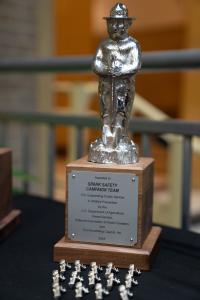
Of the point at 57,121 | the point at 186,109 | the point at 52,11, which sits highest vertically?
the point at 52,11

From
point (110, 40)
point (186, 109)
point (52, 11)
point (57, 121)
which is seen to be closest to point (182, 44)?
point (186, 109)

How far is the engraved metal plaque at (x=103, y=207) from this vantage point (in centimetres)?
89

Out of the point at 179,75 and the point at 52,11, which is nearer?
the point at 52,11

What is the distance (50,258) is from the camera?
0.93 metres

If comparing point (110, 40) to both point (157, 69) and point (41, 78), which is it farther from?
point (41, 78)

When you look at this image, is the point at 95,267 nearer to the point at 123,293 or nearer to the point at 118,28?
the point at 123,293

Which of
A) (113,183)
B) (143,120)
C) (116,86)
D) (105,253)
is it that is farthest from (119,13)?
(143,120)

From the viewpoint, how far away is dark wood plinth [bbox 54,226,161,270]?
2.89ft

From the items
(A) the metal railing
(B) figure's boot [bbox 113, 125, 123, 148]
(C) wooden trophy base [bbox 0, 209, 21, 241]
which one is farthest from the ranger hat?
(C) wooden trophy base [bbox 0, 209, 21, 241]

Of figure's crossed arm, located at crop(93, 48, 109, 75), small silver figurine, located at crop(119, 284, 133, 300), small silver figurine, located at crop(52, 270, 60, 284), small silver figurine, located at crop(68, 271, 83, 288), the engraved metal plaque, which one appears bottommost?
small silver figurine, located at crop(68, 271, 83, 288)

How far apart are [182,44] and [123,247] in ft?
16.2

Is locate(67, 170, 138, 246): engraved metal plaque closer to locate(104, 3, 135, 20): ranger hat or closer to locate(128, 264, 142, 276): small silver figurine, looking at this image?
locate(128, 264, 142, 276): small silver figurine

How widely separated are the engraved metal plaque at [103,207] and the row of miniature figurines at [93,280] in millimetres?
58

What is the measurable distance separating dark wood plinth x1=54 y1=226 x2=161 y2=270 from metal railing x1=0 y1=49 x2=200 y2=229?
17.5 inches
